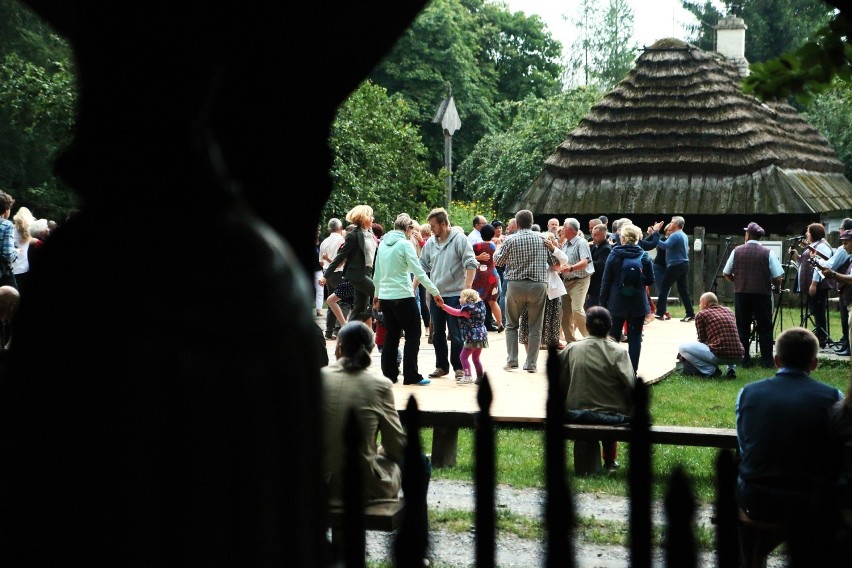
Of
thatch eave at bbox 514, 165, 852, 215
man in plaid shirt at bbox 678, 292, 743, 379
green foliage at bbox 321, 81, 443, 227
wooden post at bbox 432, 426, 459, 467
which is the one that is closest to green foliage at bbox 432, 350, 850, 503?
wooden post at bbox 432, 426, 459, 467

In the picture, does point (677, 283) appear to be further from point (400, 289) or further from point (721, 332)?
point (400, 289)

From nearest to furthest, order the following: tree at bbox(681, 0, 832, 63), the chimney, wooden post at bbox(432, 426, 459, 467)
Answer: wooden post at bbox(432, 426, 459, 467)
the chimney
tree at bbox(681, 0, 832, 63)

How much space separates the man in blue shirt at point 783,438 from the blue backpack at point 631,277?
6.74m

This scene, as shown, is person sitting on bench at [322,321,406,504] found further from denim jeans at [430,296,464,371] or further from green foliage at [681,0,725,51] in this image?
green foliage at [681,0,725,51]

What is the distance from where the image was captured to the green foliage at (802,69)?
2.89 meters

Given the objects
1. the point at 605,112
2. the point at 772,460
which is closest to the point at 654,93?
the point at 605,112

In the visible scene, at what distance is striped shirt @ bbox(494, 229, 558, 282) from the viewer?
12484 mm

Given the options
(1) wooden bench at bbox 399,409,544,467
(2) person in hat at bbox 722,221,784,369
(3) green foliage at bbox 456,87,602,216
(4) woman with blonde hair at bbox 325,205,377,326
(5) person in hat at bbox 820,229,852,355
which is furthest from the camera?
(3) green foliage at bbox 456,87,602,216

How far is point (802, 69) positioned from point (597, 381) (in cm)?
522

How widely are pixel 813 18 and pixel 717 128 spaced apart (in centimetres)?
2056

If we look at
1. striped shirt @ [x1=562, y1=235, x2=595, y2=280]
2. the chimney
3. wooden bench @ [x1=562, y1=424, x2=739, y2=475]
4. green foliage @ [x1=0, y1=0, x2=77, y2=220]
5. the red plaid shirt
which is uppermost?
the chimney

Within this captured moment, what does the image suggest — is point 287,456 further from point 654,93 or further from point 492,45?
point 492,45

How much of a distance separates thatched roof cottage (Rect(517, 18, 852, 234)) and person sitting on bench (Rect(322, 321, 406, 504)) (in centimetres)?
2487

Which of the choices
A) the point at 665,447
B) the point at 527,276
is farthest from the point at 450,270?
the point at 665,447
